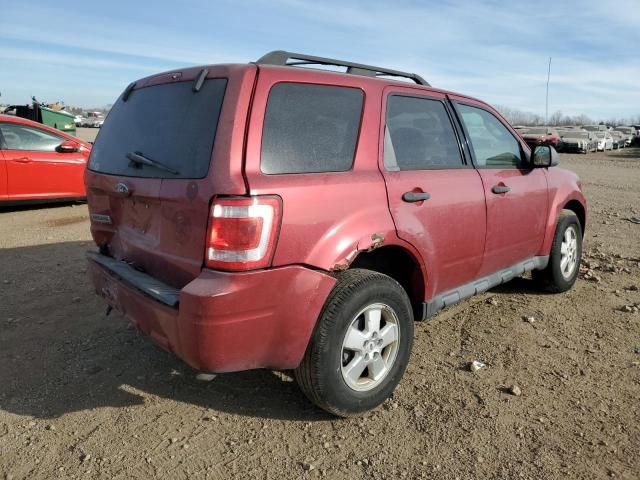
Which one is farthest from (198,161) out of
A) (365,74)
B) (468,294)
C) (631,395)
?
(631,395)

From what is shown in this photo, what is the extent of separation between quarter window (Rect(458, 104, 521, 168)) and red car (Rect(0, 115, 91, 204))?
6167 millimetres

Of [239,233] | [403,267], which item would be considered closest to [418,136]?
[403,267]

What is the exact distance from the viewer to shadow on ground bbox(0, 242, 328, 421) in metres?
3.03

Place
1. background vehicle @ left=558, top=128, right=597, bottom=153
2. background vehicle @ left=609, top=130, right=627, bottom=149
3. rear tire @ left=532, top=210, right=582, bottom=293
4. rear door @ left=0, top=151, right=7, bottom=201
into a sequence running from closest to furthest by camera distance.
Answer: rear tire @ left=532, top=210, right=582, bottom=293 → rear door @ left=0, top=151, right=7, bottom=201 → background vehicle @ left=558, top=128, right=597, bottom=153 → background vehicle @ left=609, top=130, right=627, bottom=149

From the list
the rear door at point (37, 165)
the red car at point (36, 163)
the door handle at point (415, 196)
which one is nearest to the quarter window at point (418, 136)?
the door handle at point (415, 196)

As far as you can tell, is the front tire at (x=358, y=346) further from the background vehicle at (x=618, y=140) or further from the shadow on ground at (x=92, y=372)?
the background vehicle at (x=618, y=140)

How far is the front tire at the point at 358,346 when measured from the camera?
8.57 feet

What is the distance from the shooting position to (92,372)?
133 inches

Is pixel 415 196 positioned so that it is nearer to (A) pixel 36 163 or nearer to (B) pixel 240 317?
(B) pixel 240 317

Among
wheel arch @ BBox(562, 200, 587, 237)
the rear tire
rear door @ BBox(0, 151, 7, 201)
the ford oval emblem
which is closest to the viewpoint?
the ford oval emblem

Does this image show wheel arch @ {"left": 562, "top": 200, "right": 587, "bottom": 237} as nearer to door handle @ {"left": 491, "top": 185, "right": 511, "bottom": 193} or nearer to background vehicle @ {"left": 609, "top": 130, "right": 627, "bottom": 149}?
door handle @ {"left": 491, "top": 185, "right": 511, "bottom": 193}

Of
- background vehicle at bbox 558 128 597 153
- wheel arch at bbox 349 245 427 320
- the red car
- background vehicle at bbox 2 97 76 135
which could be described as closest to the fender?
wheel arch at bbox 349 245 427 320

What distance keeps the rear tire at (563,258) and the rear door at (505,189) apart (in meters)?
0.32

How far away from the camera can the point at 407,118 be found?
3.23 meters
